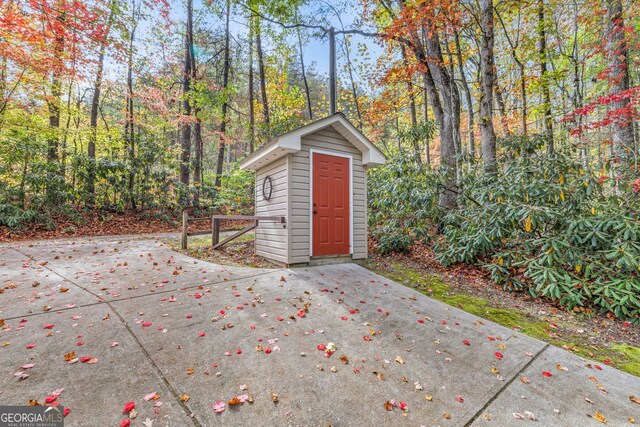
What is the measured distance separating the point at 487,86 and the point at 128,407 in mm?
7000

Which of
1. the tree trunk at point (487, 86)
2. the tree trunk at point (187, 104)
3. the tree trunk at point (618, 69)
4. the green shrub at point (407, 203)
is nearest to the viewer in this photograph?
the tree trunk at point (487, 86)

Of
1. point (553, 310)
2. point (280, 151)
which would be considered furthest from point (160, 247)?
point (553, 310)

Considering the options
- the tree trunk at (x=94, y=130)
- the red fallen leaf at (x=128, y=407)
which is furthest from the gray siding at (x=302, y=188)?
the tree trunk at (x=94, y=130)

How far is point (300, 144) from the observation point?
467 centimetres

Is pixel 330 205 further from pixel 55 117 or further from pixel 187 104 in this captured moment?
pixel 55 117

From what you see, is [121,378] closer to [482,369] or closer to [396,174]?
[482,369]

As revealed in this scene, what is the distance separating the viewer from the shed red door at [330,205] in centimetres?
495

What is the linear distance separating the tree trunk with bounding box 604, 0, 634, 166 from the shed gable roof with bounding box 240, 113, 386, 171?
4876 millimetres

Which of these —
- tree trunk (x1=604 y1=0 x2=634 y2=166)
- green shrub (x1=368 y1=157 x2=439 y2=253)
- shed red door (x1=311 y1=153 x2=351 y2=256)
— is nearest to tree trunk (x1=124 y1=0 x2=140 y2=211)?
shed red door (x1=311 y1=153 x2=351 y2=256)

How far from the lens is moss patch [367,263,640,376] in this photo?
2486mm

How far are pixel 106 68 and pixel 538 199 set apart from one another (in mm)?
13978

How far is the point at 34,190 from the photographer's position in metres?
7.57

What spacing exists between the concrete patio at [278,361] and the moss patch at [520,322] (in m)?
0.22

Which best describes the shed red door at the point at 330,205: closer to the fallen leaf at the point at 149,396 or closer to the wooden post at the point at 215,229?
the wooden post at the point at 215,229
